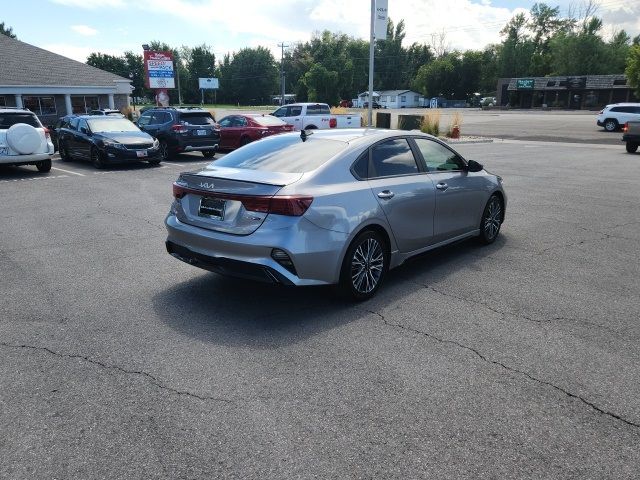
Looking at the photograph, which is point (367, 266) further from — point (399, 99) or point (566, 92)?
point (399, 99)

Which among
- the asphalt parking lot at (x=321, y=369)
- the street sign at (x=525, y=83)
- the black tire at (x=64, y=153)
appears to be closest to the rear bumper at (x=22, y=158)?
the black tire at (x=64, y=153)

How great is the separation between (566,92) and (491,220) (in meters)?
84.8

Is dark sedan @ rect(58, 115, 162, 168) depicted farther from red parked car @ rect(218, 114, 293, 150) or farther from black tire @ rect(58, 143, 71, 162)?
red parked car @ rect(218, 114, 293, 150)

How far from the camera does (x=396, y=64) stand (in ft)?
435

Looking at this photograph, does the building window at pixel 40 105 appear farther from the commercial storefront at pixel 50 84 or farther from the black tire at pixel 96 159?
the black tire at pixel 96 159

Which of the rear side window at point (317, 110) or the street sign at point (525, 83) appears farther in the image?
the street sign at point (525, 83)

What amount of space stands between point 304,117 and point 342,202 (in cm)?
1902

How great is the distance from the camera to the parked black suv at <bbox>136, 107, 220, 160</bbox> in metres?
17.3

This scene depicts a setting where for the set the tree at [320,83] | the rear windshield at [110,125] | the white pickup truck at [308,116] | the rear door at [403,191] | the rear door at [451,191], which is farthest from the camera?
the tree at [320,83]

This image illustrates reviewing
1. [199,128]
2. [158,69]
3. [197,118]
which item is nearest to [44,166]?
[199,128]

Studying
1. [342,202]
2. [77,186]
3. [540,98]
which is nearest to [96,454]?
[342,202]

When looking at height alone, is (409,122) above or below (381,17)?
below

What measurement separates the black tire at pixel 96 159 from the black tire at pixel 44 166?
1339 millimetres

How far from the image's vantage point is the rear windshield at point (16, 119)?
535 inches
